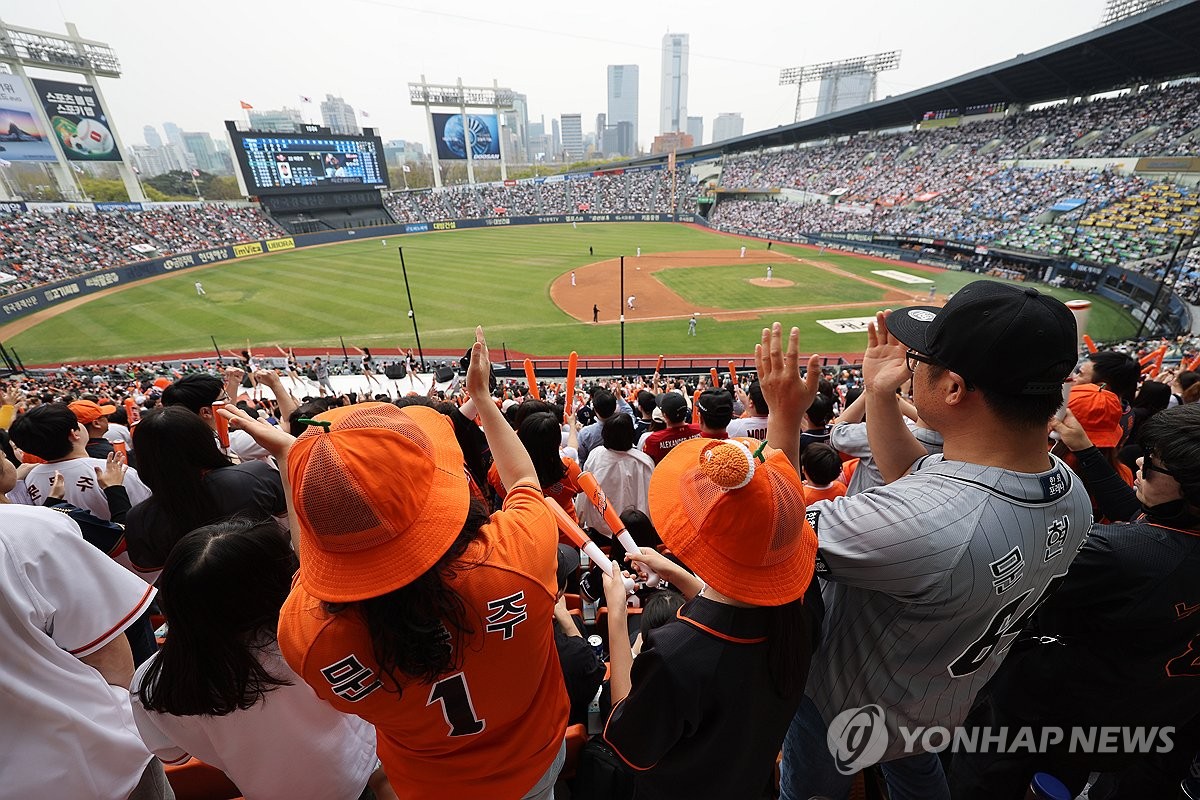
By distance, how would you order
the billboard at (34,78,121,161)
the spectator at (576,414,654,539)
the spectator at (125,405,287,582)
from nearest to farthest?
1. the spectator at (125,405,287,582)
2. the spectator at (576,414,654,539)
3. the billboard at (34,78,121,161)

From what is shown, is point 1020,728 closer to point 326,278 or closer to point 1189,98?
point 326,278

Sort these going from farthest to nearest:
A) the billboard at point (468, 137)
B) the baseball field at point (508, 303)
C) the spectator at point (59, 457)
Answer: the billboard at point (468, 137)
the baseball field at point (508, 303)
the spectator at point (59, 457)

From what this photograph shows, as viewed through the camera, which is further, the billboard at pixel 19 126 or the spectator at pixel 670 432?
the billboard at pixel 19 126

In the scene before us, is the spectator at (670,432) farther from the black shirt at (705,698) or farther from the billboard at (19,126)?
the billboard at (19,126)

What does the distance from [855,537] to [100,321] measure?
36920 mm

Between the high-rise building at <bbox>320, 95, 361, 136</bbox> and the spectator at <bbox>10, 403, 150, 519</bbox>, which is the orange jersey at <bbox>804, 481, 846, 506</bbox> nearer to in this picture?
the spectator at <bbox>10, 403, 150, 519</bbox>

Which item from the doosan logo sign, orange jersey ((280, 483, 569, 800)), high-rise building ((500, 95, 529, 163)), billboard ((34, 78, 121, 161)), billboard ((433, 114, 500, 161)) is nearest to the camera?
orange jersey ((280, 483, 569, 800))

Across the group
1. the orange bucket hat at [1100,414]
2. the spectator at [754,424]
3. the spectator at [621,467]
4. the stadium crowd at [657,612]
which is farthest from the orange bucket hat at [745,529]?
the spectator at [754,424]

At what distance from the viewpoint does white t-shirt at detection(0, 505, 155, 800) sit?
5.48 feet

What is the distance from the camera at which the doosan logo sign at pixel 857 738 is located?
2082 millimetres

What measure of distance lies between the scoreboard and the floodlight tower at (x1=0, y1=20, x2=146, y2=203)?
8527 mm

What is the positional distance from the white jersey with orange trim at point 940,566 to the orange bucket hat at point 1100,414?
266 centimetres

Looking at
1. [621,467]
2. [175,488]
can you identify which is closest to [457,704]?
[175,488]

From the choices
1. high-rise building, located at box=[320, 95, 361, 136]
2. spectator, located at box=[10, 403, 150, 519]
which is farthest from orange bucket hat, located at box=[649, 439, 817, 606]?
high-rise building, located at box=[320, 95, 361, 136]
